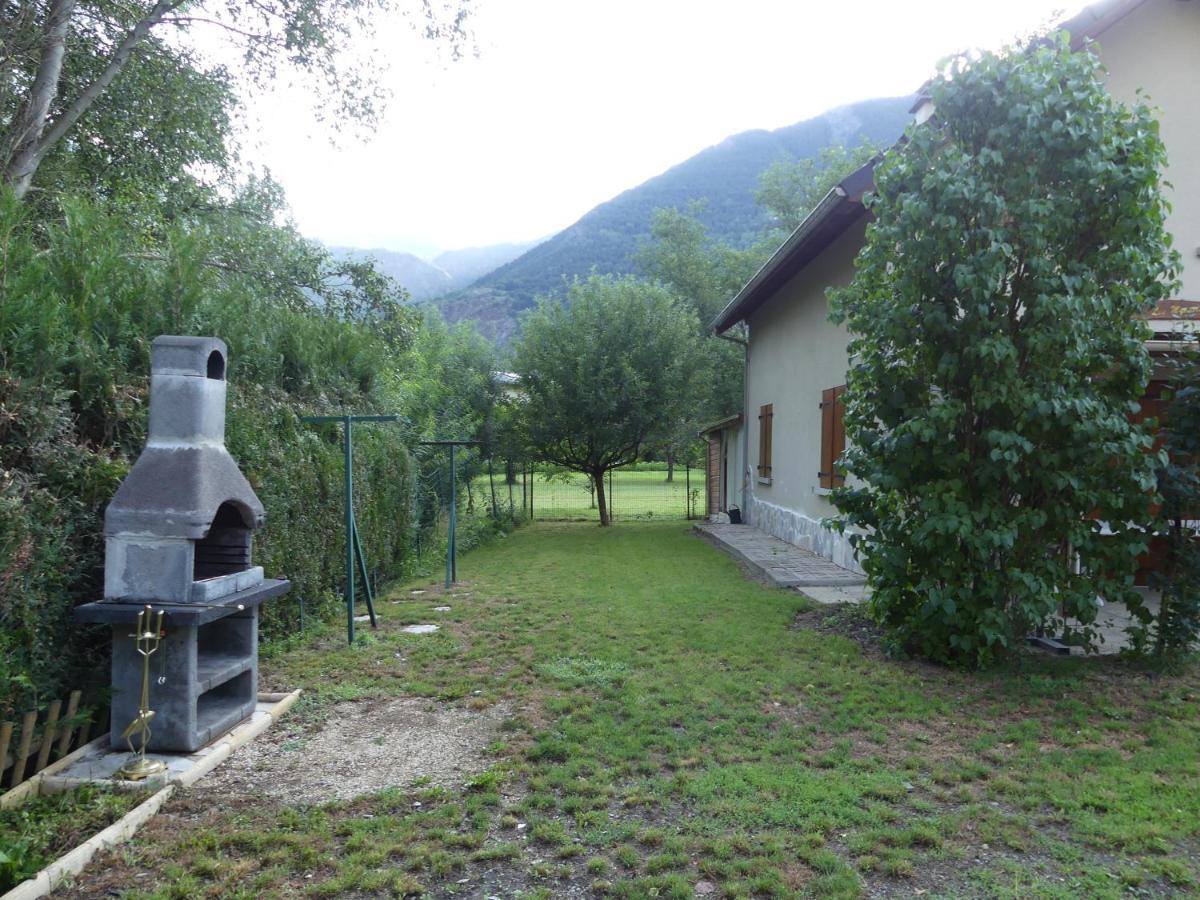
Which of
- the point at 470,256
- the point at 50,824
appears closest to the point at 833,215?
the point at 50,824

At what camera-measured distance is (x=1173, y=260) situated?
191 inches

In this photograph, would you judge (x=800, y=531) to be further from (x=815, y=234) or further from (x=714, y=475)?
(x=714, y=475)

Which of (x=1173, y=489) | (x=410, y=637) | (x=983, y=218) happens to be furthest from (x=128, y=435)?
(x=1173, y=489)

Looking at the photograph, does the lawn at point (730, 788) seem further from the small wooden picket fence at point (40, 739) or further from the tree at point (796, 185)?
the tree at point (796, 185)

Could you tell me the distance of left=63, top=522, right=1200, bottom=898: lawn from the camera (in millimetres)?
2777

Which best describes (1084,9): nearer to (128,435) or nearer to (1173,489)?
(1173,489)

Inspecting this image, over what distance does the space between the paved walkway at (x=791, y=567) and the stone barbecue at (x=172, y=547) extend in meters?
5.61

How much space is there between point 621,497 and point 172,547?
24155mm

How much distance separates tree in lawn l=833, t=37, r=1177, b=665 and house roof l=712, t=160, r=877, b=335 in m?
0.98

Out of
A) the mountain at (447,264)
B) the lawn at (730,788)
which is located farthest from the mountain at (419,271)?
the lawn at (730,788)

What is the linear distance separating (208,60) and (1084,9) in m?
9.77

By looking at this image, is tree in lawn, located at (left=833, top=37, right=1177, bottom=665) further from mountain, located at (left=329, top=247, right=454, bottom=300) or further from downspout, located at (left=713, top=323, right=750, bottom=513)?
mountain, located at (left=329, top=247, right=454, bottom=300)

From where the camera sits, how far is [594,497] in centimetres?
2194

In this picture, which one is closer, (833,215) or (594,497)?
(833,215)
